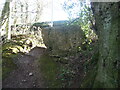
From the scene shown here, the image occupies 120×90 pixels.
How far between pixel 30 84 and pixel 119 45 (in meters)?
3.39

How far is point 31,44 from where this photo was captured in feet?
29.1

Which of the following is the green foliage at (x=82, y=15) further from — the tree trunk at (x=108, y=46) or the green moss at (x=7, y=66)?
the green moss at (x=7, y=66)

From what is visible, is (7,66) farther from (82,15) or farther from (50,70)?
(82,15)

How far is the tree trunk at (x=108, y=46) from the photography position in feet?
10.5

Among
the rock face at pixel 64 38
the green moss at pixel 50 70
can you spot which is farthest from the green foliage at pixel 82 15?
the green moss at pixel 50 70

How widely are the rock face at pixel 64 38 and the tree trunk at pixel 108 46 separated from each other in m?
2.98

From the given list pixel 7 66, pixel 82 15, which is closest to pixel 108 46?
pixel 82 15

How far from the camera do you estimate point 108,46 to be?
3.36 metres

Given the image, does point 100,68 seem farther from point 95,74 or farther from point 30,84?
point 30,84

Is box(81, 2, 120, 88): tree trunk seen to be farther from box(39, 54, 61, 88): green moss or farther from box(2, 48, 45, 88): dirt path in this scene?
box(2, 48, 45, 88): dirt path

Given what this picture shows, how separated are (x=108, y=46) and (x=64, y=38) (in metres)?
3.90

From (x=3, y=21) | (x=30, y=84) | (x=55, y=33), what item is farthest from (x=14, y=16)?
(x=30, y=84)

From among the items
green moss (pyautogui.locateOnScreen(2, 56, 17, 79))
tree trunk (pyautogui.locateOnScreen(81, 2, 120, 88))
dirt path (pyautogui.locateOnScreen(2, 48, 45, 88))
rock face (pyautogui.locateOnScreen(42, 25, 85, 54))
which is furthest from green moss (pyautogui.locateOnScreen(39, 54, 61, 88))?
tree trunk (pyautogui.locateOnScreen(81, 2, 120, 88))

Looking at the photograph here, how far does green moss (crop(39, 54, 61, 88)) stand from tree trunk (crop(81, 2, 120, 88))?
1512 millimetres
